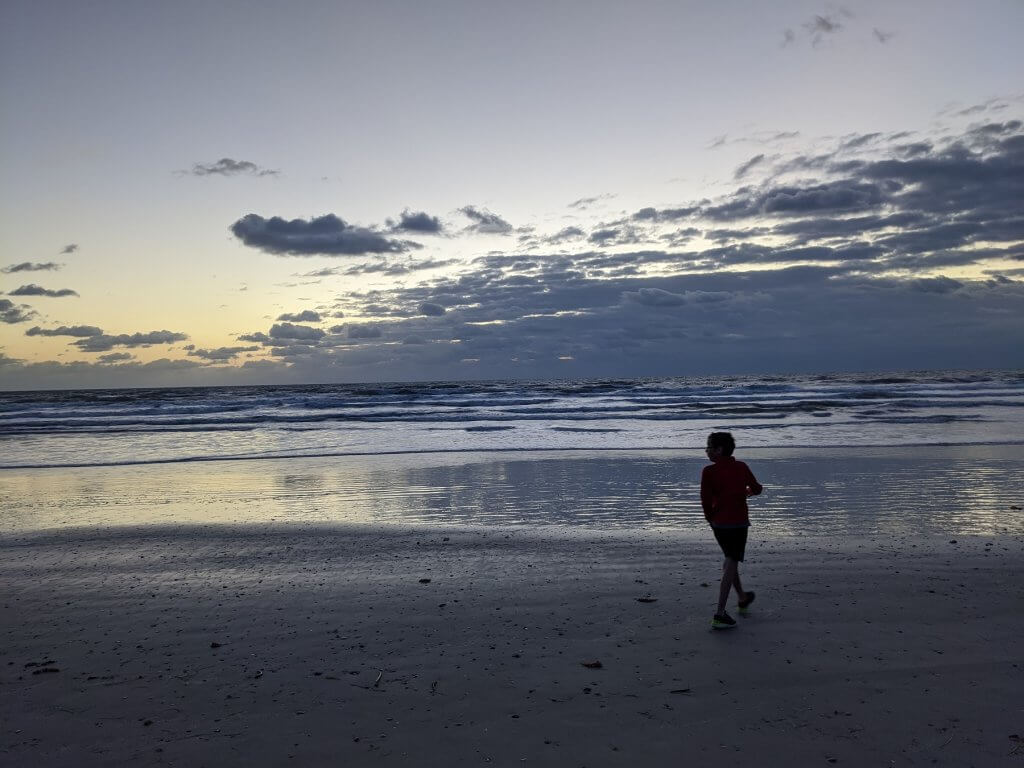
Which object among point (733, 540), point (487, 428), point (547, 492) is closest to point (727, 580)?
point (733, 540)

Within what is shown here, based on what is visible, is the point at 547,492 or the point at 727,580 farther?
the point at 547,492

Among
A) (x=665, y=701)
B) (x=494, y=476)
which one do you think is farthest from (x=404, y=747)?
(x=494, y=476)

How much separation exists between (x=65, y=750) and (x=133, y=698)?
2.08ft

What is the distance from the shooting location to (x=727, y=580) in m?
5.85

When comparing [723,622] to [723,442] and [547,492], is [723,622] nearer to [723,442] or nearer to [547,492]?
[723,442]

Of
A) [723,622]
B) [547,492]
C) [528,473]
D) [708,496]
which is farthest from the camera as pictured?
[528,473]

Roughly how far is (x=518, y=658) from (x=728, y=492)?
7.55 feet

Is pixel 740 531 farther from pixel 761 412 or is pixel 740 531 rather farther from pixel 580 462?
pixel 761 412

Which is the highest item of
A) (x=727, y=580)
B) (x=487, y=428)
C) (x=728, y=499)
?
(x=728, y=499)

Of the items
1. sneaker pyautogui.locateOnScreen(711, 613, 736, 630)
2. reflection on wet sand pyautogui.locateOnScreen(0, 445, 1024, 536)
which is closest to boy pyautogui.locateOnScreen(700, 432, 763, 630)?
sneaker pyautogui.locateOnScreen(711, 613, 736, 630)

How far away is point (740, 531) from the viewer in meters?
5.88

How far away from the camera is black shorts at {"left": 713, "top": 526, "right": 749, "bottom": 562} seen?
5871 mm

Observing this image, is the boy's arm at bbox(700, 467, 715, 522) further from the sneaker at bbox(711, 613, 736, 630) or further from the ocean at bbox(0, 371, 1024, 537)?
the ocean at bbox(0, 371, 1024, 537)

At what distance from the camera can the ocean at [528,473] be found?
416 inches
